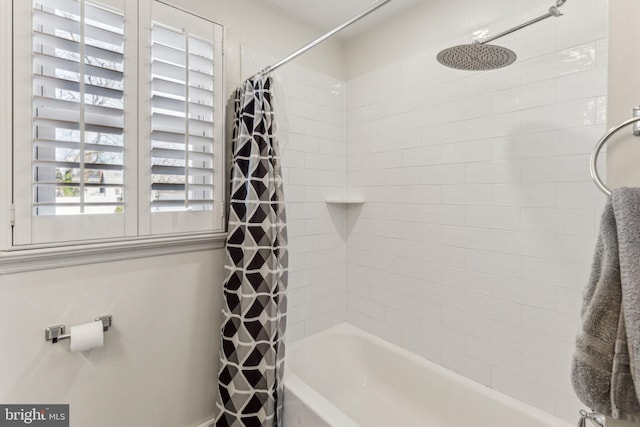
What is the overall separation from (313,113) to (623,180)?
1.82 m

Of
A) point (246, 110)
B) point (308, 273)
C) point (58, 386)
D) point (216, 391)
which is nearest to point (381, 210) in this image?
point (308, 273)

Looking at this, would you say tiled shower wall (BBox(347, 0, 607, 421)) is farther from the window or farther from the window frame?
the window frame

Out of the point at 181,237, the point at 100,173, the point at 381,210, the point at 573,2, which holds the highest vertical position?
the point at 573,2

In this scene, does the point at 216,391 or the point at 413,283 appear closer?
the point at 216,391

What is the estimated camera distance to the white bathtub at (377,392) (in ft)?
4.86

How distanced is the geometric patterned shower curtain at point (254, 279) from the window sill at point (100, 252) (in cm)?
16

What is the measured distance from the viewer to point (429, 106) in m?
1.83

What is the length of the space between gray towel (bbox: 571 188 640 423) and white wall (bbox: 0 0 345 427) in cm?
152

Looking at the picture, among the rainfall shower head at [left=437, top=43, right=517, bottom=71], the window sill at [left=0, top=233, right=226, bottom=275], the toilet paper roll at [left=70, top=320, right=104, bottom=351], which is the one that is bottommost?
the toilet paper roll at [left=70, top=320, right=104, bottom=351]

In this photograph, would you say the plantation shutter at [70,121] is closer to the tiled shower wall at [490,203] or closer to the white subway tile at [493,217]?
the tiled shower wall at [490,203]

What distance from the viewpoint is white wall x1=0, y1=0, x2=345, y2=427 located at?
1.18m

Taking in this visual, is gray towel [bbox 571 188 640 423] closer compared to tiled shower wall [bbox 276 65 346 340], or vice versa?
gray towel [bbox 571 188 640 423]

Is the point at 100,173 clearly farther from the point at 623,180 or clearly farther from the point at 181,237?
the point at 623,180

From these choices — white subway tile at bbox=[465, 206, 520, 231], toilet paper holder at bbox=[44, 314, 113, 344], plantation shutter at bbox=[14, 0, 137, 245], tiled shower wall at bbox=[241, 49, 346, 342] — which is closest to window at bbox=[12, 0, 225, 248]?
plantation shutter at bbox=[14, 0, 137, 245]
